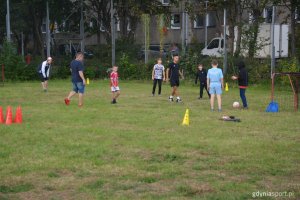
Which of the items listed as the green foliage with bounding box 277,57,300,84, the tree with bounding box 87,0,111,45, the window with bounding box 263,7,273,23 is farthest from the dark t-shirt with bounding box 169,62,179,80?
the tree with bounding box 87,0,111,45

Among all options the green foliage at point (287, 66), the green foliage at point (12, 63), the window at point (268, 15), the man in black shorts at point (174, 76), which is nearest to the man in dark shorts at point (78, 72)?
the man in black shorts at point (174, 76)

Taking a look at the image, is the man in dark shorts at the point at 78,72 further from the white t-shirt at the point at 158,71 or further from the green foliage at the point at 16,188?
the green foliage at the point at 16,188

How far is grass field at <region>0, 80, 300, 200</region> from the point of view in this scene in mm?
7680

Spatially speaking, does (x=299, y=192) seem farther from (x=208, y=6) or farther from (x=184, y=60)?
(x=208, y=6)

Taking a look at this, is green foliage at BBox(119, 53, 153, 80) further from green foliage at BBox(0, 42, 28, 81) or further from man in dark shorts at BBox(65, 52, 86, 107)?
man in dark shorts at BBox(65, 52, 86, 107)

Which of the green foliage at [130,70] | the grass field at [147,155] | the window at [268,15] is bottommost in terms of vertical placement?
the grass field at [147,155]

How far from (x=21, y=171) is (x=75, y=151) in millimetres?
1712

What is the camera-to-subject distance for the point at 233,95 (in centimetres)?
2361

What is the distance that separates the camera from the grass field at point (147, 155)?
302 inches

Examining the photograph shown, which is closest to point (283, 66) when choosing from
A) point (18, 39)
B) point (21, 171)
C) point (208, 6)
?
point (208, 6)

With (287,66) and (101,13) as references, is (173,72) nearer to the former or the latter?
(287,66)

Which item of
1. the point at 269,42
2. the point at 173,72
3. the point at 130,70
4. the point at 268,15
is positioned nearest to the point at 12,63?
the point at 130,70

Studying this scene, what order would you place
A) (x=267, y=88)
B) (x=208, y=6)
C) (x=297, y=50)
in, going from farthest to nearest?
(x=208, y=6) → (x=297, y=50) → (x=267, y=88)

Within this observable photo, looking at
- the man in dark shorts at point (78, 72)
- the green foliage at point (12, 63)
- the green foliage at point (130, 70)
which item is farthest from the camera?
the green foliage at point (130, 70)
